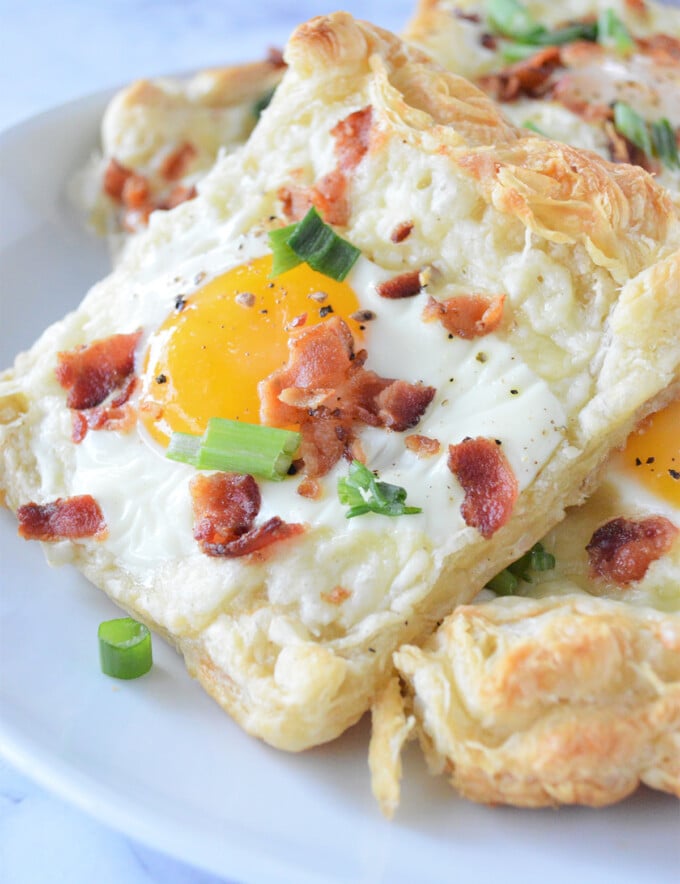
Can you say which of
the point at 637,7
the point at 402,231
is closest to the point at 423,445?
the point at 402,231

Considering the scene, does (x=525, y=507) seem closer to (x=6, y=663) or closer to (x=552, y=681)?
(x=552, y=681)

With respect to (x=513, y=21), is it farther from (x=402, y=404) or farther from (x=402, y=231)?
(x=402, y=404)

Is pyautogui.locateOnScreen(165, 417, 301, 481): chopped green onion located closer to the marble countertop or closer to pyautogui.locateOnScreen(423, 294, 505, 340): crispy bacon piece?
pyautogui.locateOnScreen(423, 294, 505, 340): crispy bacon piece

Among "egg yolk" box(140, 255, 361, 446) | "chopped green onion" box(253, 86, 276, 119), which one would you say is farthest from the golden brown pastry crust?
"chopped green onion" box(253, 86, 276, 119)

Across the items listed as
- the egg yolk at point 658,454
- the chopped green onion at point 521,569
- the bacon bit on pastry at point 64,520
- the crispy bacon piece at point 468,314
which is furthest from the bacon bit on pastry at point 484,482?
the bacon bit on pastry at point 64,520

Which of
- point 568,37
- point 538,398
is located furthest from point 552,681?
point 568,37

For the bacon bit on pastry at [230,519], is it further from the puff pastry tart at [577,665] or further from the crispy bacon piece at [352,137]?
the crispy bacon piece at [352,137]
